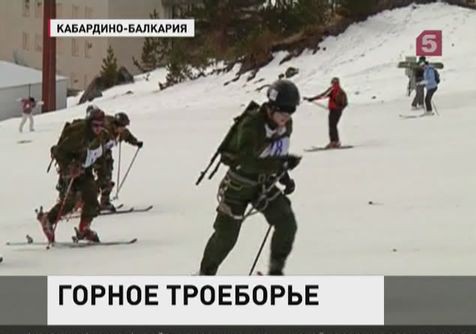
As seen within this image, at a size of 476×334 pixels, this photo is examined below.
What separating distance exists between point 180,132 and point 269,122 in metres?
18.5

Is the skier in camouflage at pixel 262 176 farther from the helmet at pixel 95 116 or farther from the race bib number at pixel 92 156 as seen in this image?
the race bib number at pixel 92 156

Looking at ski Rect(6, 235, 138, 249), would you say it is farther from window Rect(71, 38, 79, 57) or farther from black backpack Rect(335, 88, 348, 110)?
window Rect(71, 38, 79, 57)

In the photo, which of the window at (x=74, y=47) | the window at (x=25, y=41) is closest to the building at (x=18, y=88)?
the window at (x=74, y=47)

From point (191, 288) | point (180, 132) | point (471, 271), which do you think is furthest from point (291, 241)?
point (180, 132)

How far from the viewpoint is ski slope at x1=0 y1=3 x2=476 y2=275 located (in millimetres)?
9859

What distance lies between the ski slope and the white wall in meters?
5.17

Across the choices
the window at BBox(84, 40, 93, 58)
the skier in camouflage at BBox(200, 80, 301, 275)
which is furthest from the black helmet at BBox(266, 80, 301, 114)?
the window at BBox(84, 40, 93, 58)

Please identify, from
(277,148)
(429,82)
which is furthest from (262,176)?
(429,82)

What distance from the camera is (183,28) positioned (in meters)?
34.7

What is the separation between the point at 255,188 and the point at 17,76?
37.1 m

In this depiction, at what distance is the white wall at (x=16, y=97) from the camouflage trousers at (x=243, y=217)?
1328 inches

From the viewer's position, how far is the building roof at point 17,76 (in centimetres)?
4216

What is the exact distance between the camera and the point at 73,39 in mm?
43188

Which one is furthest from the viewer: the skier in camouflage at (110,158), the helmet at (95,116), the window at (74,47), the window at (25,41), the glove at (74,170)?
the window at (25,41)
